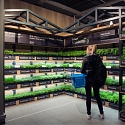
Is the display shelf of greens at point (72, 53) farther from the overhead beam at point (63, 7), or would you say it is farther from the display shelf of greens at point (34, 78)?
the overhead beam at point (63, 7)

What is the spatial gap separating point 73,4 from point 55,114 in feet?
16.0

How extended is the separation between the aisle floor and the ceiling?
13.4 feet

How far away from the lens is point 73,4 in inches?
246

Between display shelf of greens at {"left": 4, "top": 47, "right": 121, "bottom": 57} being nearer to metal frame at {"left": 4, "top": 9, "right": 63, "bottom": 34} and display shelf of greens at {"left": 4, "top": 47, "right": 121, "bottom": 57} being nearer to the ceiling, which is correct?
metal frame at {"left": 4, "top": 9, "right": 63, "bottom": 34}

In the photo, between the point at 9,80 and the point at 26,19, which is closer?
the point at 26,19

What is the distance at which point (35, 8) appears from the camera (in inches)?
235

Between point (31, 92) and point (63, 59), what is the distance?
2.14 m

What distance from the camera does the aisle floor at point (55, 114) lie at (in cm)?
325

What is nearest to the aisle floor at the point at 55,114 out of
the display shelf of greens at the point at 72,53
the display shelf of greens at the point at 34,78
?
the display shelf of greens at the point at 34,78

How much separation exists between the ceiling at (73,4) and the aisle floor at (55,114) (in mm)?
4081

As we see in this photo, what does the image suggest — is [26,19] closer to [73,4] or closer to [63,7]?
[63,7]

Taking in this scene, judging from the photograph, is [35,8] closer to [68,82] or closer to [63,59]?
[63,59]

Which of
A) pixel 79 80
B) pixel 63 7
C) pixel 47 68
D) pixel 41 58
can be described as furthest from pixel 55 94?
pixel 63 7

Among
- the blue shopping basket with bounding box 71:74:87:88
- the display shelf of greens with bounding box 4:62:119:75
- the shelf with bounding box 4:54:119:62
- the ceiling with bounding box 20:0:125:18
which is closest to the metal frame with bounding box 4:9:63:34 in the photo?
the shelf with bounding box 4:54:119:62
